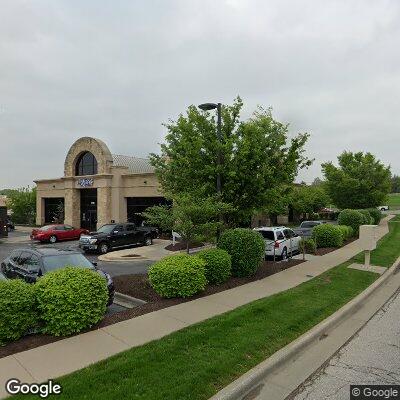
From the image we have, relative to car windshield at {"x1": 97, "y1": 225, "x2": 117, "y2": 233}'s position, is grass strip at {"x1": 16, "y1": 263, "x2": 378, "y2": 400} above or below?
→ below

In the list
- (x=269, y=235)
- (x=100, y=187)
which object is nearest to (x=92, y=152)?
(x=100, y=187)

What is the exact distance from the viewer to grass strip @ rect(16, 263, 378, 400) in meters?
4.62

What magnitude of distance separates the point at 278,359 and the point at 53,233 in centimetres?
2429

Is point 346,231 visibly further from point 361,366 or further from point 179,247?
point 361,366

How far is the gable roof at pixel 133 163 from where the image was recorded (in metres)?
34.5

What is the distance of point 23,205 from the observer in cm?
4397

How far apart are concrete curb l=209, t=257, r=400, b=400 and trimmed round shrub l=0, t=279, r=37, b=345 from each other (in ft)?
12.2

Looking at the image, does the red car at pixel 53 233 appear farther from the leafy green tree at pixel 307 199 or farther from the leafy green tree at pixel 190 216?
the leafy green tree at pixel 307 199

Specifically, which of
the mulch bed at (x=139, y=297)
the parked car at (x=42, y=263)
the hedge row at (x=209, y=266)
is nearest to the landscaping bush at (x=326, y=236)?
the mulch bed at (x=139, y=297)

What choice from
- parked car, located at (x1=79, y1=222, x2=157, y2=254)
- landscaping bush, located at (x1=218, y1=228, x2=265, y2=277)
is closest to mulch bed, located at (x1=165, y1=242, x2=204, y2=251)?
parked car, located at (x1=79, y1=222, x2=157, y2=254)

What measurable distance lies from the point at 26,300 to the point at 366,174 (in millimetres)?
33996

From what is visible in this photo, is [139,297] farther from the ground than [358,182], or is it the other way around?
[358,182]

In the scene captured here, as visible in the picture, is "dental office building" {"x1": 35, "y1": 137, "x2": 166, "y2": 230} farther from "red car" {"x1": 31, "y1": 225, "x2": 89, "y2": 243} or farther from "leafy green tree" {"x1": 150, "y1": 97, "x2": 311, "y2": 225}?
"leafy green tree" {"x1": 150, "y1": 97, "x2": 311, "y2": 225}

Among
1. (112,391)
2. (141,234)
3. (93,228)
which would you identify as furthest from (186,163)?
(93,228)
